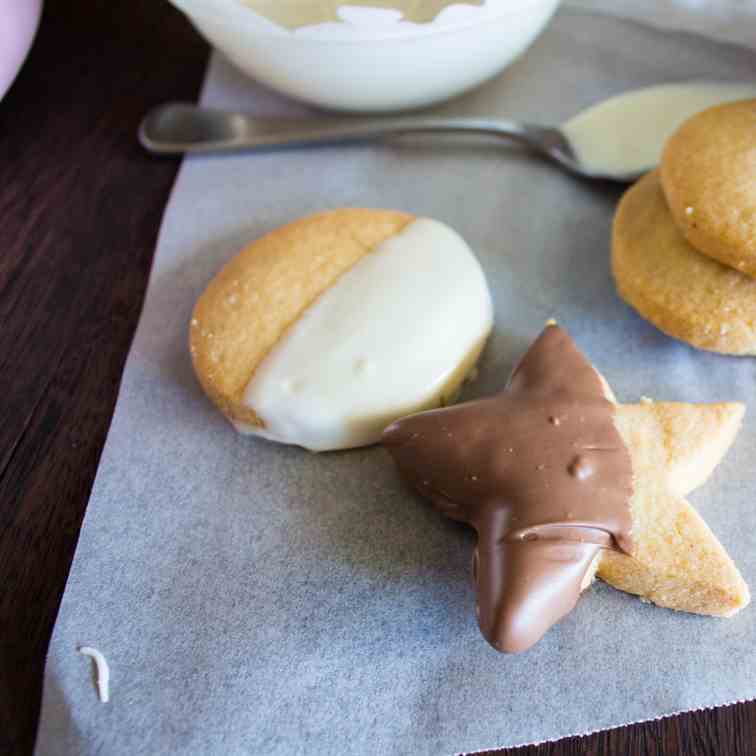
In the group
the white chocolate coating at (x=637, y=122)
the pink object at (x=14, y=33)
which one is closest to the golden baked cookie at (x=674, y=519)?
the white chocolate coating at (x=637, y=122)

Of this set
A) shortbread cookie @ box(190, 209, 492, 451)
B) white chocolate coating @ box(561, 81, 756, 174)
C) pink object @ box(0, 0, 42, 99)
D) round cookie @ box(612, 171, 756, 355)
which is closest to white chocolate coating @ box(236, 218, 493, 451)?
shortbread cookie @ box(190, 209, 492, 451)

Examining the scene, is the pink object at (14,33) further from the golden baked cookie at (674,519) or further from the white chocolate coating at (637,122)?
the golden baked cookie at (674,519)

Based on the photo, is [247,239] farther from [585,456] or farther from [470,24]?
[585,456]

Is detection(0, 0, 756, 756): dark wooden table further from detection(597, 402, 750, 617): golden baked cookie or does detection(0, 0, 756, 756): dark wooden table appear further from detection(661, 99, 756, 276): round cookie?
detection(661, 99, 756, 276): round cookie

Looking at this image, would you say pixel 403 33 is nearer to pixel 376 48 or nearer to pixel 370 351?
pixel 376 48

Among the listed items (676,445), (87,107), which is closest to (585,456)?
(676,445)

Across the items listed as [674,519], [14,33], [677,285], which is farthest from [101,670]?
[14,33]

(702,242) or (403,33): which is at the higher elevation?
(403,33)
